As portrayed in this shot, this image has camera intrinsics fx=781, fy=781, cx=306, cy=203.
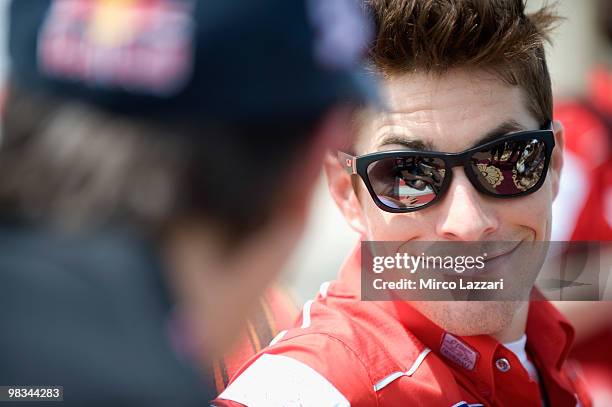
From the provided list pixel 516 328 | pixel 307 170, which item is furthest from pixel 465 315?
pixel 307 170

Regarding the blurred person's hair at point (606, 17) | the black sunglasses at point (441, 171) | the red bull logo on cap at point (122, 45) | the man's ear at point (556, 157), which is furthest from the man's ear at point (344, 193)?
the blurred person's hair at point (606, 17)

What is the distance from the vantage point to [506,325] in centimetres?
152

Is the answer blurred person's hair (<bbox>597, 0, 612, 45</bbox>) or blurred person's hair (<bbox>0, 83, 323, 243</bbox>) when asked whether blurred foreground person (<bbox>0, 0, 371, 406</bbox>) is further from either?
blurred person's hair (<bbox>597, 0, 612, 45</bbox>)

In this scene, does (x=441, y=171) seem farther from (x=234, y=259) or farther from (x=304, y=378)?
(x=234, y=259)

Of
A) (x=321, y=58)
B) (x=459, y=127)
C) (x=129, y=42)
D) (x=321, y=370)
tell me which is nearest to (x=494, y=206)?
(x=459, y=127)

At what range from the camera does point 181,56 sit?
90cm

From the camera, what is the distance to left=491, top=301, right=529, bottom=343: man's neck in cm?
159

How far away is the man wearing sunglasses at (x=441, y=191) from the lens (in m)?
1.38

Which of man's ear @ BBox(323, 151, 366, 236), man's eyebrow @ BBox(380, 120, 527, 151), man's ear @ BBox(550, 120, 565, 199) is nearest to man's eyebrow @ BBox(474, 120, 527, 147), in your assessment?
man's eyebrow @ BBox(380, 120, 527, 151)

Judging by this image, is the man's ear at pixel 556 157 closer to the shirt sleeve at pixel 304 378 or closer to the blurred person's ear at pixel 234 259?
the shirt sleeve at pixel 304 378

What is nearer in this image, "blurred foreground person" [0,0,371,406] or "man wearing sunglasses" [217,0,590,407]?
"blurred foreground person" [0,0,371,406]

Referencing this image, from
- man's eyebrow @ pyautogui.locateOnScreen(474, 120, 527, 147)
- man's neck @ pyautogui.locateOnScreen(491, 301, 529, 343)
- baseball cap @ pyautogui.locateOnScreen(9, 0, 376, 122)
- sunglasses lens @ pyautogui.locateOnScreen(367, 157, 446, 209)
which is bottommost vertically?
man's neck @ pyautogui.locateOnScreen(491, 301, 529, 343)

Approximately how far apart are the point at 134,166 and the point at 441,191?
0.67 meters

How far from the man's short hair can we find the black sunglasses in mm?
130
